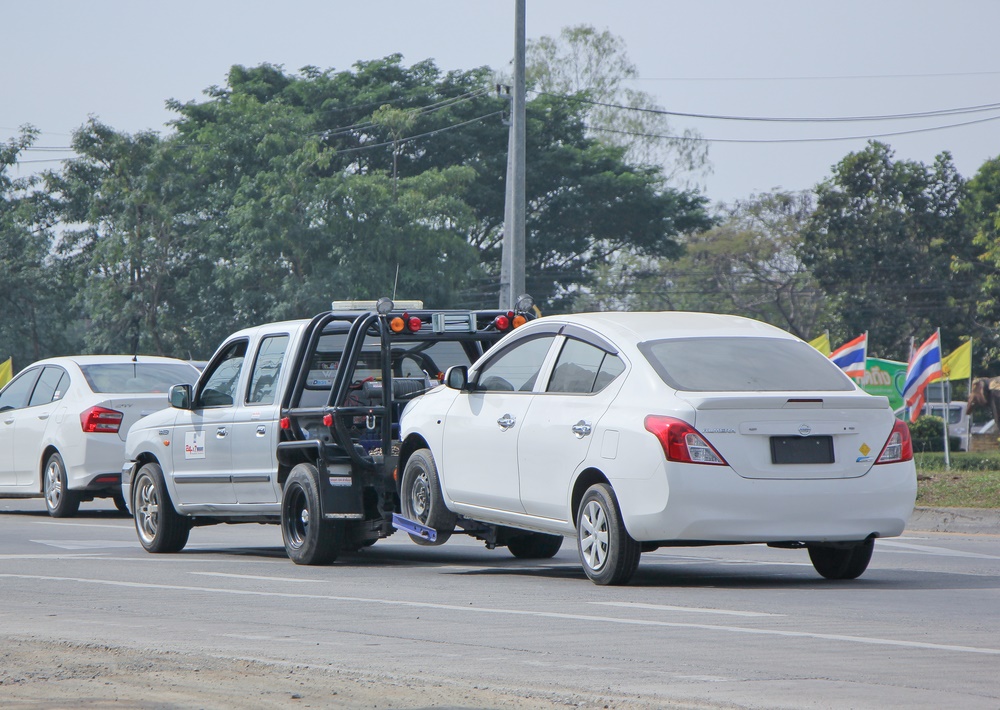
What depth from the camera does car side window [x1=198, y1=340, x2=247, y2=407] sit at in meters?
12.3

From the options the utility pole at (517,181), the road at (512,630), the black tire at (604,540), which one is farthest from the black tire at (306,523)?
the utility pole at (517,181)

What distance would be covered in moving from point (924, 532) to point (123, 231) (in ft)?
130

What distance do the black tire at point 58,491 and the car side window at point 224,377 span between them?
513 cm

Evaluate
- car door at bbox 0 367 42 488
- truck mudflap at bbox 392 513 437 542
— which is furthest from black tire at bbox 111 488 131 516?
truck mudflap at bbox 392 513 437 542

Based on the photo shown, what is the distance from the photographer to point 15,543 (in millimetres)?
13742

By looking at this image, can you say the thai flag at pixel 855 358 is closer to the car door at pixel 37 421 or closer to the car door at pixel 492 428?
the car door at pixel 37 421

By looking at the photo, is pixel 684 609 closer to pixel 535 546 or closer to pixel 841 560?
pixel 841 560

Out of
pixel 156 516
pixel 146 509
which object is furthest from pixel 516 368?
pixel 146 509

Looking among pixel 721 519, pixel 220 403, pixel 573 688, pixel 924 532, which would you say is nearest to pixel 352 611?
pixel 721 519

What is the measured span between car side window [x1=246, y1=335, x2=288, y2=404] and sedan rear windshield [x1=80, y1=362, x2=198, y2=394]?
580cm

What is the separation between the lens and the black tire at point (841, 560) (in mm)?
9719

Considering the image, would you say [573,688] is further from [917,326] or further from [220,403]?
[917,326]

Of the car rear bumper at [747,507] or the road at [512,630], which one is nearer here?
the road at [512,630]

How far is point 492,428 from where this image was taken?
33.3ft
